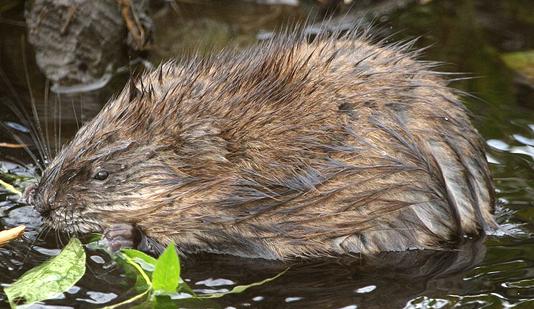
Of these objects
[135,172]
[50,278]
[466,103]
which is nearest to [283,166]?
[135,172]

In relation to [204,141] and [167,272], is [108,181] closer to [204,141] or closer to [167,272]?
[204,141]

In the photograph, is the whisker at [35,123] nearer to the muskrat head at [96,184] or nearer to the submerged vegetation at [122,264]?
the muskrat head at [96,184]

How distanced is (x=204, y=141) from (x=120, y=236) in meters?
0.50

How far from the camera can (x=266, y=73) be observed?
420cm

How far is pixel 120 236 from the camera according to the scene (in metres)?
4.03

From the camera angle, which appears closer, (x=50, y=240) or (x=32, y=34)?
(x=50, y=240)

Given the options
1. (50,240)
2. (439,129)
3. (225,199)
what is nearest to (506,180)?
(439,129)

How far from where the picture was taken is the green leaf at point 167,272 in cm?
351

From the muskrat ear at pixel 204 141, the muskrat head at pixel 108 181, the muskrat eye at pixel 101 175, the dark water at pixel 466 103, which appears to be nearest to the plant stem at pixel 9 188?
the dark water at pixel 466 103

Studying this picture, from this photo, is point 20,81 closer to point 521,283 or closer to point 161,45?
point 161,45

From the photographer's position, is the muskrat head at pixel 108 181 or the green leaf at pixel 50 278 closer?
the green leaf at pixel 50 278

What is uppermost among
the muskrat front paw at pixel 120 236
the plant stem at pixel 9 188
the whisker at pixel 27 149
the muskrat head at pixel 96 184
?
the whisker at pixel 27 149

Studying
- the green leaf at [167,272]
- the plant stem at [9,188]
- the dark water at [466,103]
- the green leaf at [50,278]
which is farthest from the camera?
the plant stem at [9,188]

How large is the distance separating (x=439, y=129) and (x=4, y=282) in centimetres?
177
